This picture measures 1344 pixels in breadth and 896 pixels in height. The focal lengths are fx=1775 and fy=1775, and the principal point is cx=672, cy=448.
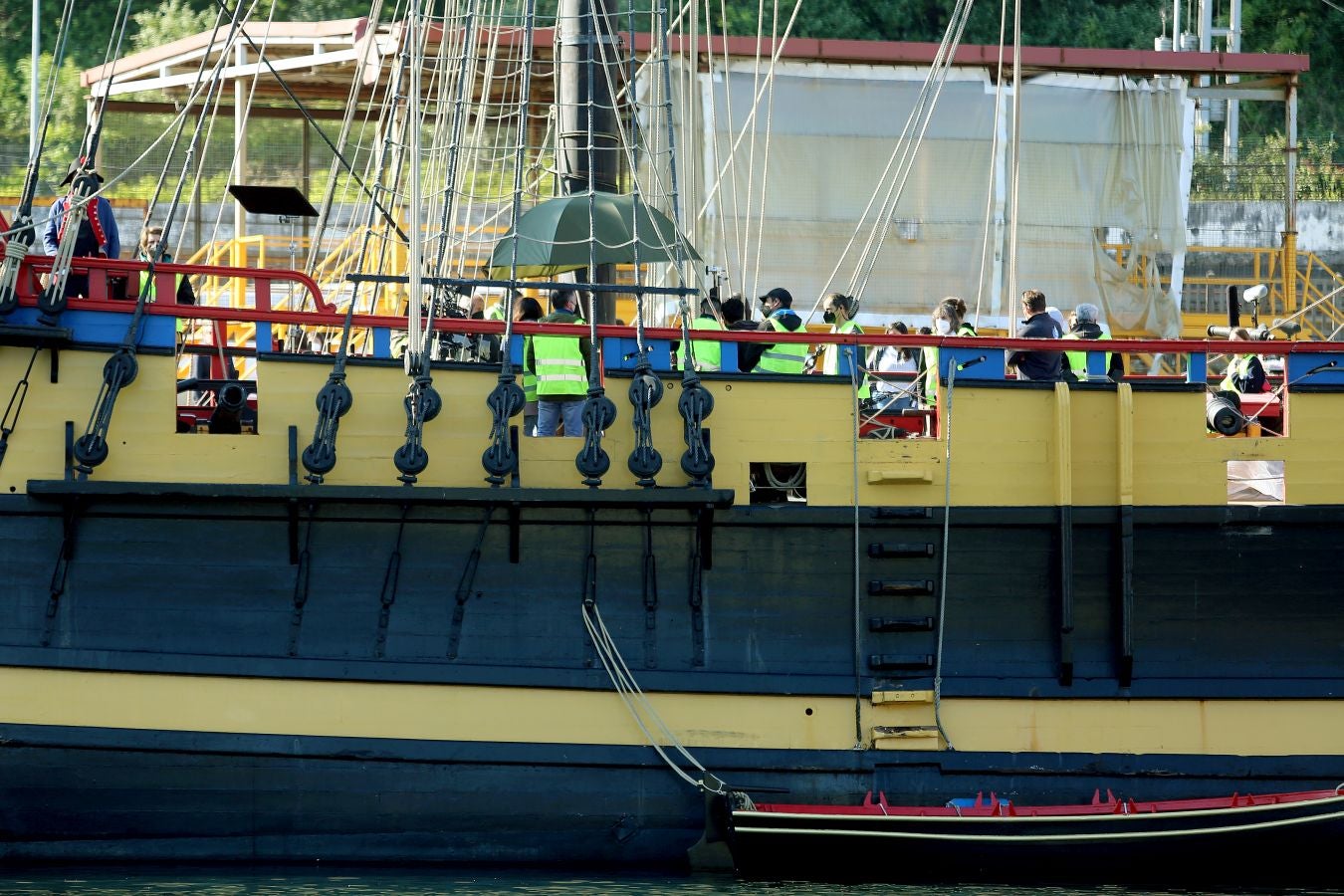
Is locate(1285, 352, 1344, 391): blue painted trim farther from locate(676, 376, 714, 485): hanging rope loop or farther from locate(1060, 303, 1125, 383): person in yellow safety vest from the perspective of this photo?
locate(676, 376, 714, 485): hanging rope loop

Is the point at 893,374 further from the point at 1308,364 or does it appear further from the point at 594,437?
the point at 1308,364

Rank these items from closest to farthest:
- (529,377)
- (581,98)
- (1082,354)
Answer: (529,377) → (1082,354) → (581,98)

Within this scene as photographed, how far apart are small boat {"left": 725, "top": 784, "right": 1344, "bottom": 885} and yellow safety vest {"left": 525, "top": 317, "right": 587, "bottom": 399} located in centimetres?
242

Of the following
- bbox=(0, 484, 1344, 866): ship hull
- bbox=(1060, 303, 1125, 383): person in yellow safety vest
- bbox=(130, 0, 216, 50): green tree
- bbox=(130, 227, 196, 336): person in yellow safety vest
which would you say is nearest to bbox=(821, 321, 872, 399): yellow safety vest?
bbox=(0, 484, 1344, 866): ship hull

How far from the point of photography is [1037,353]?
10.5 metres

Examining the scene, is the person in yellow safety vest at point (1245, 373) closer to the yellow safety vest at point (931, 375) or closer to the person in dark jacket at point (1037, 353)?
the person in dark jacket at point (1037, 353)

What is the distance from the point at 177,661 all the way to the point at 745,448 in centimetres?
326

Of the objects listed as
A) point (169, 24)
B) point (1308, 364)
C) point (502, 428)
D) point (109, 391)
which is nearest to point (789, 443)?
point (502, 428)

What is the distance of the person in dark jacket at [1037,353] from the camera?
414 inches

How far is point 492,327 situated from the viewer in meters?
9.78

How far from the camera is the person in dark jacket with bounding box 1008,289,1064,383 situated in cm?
1051

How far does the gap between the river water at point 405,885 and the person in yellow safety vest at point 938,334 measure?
2.79m

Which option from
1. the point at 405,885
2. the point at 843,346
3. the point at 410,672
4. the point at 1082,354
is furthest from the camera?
the point at 1082,354

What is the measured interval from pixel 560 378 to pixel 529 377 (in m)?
0.30
